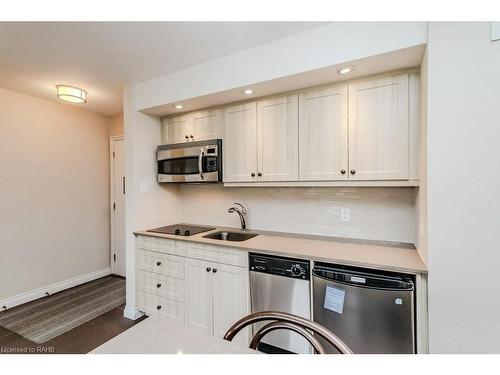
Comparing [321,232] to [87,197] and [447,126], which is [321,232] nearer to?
[447,126]

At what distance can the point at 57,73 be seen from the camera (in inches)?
93.4

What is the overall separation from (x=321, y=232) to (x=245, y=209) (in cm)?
84

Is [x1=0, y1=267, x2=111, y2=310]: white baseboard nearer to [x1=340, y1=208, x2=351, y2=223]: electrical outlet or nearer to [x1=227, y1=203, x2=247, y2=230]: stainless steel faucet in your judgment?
[x1=227, y1=203, x2=247, y2=230]: stainless steel faucet

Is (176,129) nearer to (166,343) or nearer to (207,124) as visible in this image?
(207,124)

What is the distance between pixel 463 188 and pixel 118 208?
3985 mm

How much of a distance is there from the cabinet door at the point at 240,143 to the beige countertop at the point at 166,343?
5.26ft

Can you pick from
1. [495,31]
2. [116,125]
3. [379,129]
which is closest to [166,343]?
[379,129]

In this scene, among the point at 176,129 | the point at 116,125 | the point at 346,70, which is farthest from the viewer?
the point at 116,125

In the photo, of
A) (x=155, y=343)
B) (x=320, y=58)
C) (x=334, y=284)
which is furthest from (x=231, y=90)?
(x=155, y=343)

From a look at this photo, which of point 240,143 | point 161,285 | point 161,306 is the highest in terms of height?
point 240,143

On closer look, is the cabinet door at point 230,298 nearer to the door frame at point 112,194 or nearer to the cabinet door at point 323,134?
the cabinet door at point 323,134

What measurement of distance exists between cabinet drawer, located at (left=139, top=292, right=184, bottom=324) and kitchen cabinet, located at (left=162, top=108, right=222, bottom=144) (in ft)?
5.40

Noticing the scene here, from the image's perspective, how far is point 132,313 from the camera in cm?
261

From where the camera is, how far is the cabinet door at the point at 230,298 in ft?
6.57
